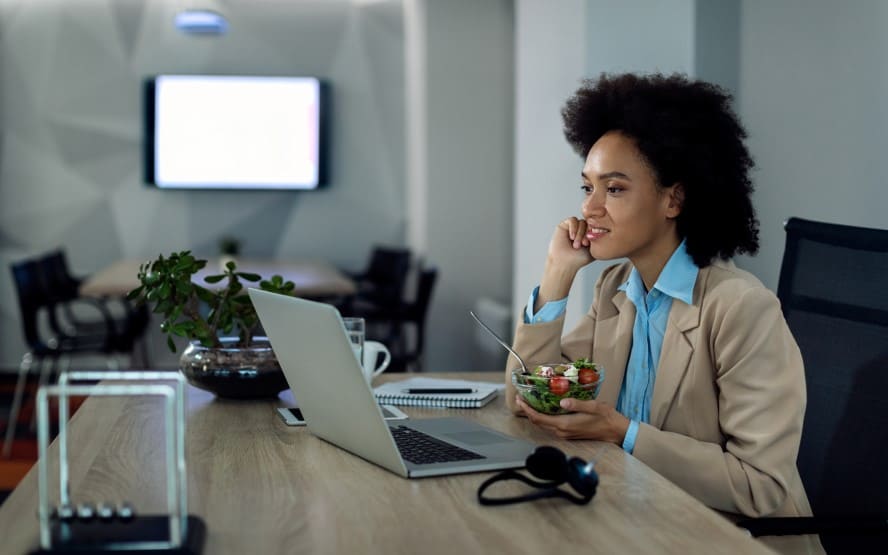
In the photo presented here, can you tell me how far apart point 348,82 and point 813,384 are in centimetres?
564

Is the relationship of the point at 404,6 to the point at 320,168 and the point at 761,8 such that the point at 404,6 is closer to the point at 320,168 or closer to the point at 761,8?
the point at 320,168

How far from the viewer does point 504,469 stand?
1.37m

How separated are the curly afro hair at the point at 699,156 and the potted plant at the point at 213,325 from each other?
783mm

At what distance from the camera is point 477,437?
1581 millimetres

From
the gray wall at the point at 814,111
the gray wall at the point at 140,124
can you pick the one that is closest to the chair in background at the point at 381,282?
the gray wall at the point at 140,124

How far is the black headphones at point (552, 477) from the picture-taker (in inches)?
47.6

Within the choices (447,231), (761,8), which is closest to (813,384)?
(761,8)

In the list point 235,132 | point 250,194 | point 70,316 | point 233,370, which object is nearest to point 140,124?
point 235,132

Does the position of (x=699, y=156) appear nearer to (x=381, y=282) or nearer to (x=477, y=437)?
(x=477, y=437)

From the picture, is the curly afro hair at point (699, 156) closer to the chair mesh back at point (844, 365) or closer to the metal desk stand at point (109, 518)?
the chair mesh back at point (844, 365)

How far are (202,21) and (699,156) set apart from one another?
4.61 m

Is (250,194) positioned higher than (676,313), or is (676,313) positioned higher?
A: (250,194)

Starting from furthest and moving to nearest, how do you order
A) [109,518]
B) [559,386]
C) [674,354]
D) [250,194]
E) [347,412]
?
1. [250,194]
2. [674,354]
3. [559,386]
4. [347,412]
5. [109,518]

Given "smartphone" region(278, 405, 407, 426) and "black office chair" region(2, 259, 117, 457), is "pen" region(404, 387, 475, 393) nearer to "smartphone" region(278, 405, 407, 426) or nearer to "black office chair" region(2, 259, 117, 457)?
"smartphone" region(278, 405, 407, 426)
